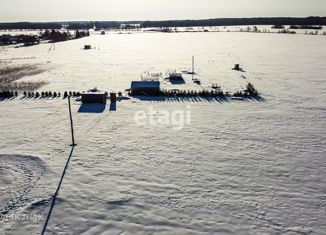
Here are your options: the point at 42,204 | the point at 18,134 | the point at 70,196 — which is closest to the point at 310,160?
the point at 70,196

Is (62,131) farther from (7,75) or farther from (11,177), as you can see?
(7,75)

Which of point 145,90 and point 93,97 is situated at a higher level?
point 145,90

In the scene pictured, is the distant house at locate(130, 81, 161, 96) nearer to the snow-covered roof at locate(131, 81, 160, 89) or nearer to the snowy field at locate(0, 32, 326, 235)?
the snow-covered roof at locate(131, 81, 160, 89)

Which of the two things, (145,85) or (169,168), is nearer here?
(169,168)

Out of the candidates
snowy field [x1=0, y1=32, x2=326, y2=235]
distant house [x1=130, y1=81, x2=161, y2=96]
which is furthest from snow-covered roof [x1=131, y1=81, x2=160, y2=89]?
snowy field [x1=0, y1=32, x2=326, y2=235]

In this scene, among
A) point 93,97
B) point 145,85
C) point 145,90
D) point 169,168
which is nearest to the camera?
point 169,168

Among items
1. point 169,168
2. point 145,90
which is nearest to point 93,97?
point 145,90

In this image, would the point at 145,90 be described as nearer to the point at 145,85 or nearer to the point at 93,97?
the point at 145,85
